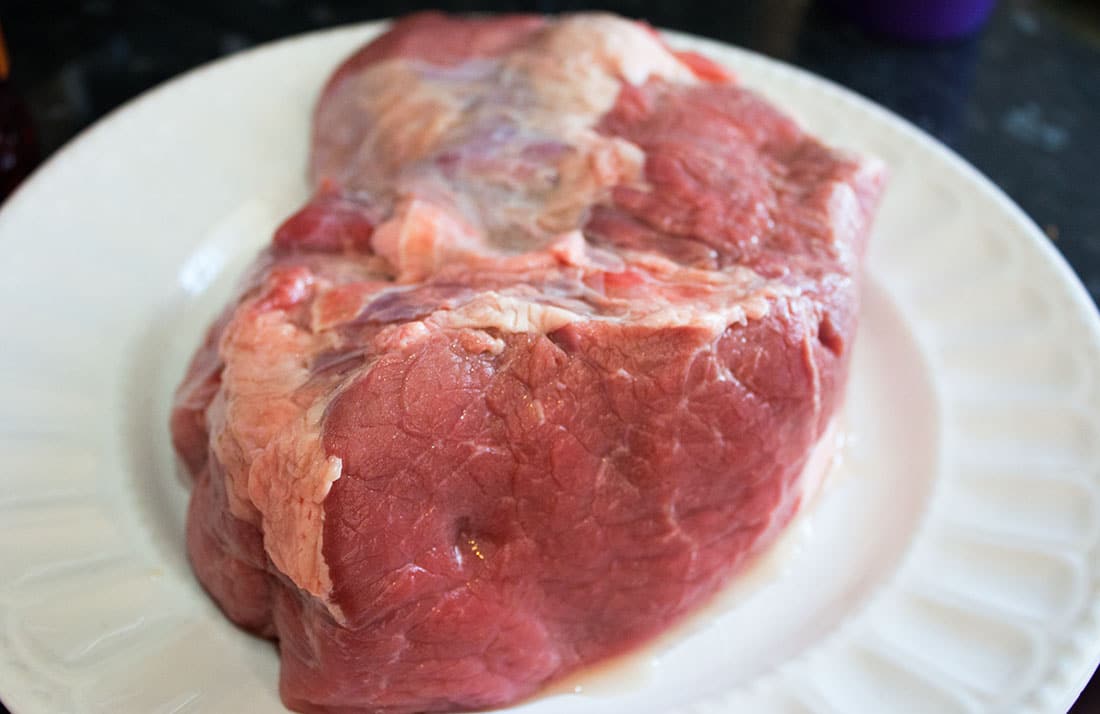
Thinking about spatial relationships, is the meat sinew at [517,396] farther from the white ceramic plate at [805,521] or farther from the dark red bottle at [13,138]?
the dark red bottle at [13,138]

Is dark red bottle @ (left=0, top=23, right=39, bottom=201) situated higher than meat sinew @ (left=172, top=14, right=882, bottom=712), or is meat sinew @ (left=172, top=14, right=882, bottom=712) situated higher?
meat sinew @ (left=172, top=14, right=882, bottom=712)

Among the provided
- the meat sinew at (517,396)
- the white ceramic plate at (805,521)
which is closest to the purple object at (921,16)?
the white ceramic plate at (805,521)

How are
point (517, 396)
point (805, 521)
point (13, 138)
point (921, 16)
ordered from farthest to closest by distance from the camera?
point (921, 16) < point (13, 138) < point (805, 521) < point (517, 396)

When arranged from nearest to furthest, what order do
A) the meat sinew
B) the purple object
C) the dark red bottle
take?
the meat sinew, the dark red bottle, the purple object

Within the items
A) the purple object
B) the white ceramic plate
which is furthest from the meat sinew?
the purple object

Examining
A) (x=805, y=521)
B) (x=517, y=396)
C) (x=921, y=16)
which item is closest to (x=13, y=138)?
(x=517, y=396)

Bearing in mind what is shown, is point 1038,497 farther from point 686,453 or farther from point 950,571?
point 686,453

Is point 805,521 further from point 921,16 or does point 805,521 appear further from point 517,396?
point 921,16

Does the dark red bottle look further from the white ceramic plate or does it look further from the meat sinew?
the meat sinew
